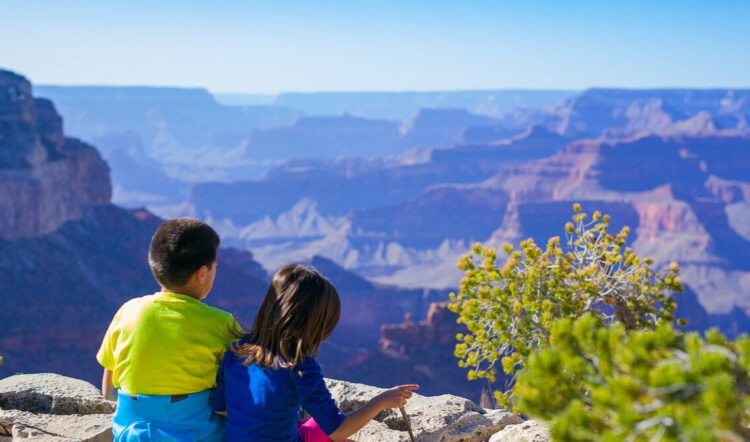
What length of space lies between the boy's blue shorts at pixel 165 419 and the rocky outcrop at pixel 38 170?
41837 millimetres

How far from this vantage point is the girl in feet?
9.67

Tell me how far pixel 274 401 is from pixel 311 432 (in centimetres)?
37

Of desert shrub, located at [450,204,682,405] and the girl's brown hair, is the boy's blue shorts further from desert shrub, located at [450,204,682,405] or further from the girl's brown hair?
desert shrub, located at [450,204,682,405]

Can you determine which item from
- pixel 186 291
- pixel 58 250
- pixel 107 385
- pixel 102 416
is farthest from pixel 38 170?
pixel 186 291

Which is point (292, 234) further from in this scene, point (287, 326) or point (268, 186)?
point (287, 326)

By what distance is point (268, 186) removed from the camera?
14800cm

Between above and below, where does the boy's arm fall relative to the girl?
below

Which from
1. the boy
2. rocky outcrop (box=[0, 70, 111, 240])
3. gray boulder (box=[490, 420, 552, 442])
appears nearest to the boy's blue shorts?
the boy

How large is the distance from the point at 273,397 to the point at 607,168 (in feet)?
404

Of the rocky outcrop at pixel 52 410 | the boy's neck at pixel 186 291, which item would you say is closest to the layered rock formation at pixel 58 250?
the rocky outcrop at pixel 52 410

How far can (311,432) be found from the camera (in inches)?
128

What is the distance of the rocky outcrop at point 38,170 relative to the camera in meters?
40.2

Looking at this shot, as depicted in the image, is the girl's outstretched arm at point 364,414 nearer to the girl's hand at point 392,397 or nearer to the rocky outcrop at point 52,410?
the girl's hand at point 392,397

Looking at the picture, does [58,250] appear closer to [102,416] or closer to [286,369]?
[102,416]
